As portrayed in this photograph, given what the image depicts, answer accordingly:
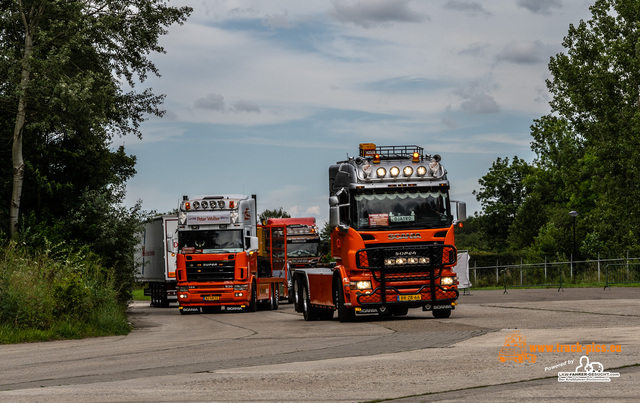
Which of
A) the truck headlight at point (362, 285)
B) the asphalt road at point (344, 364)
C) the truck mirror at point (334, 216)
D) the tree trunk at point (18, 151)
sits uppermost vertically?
the tree trunk at point (18, 151)

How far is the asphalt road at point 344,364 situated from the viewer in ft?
31.5

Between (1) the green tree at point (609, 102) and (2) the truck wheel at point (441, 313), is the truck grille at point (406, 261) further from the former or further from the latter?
(1) the green tree at point (609, 102)

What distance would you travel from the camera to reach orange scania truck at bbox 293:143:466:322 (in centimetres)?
2158

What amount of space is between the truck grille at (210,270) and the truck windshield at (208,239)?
51cm

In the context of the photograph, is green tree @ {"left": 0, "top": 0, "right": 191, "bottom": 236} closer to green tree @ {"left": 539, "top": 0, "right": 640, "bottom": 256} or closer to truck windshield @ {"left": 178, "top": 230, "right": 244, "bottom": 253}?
truck windshield @ {"left": 178, "top": 230, "right": 244, "bottom": 253}

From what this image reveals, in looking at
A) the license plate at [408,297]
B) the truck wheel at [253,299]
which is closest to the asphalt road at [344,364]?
the license plate at [408,297]

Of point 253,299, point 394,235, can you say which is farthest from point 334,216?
point 253,299

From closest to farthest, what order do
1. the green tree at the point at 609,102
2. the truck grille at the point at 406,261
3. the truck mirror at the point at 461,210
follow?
the truck grille at the point at 406,261
the truck mirror at the point at 461,210
the green tree at the point at 609,102

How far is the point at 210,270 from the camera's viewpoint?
32844mm

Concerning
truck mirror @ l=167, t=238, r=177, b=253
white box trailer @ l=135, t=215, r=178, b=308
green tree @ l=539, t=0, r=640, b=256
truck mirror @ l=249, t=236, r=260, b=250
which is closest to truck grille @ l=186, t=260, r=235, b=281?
truck mirror @ l=249, t=236, r=260, b=250

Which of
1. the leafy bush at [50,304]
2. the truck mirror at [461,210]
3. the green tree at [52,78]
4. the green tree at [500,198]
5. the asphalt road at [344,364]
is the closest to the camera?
the asphalt road at [344,364]

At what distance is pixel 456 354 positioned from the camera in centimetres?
1314

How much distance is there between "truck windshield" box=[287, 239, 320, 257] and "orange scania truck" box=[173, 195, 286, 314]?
26.8 ft

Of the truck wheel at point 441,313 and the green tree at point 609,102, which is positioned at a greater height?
the green tree at point 609,102
